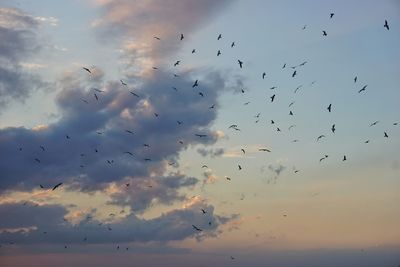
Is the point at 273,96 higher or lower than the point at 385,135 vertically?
higher

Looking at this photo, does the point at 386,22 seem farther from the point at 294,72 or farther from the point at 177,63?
the point at 177,63

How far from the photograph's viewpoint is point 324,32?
85.2m

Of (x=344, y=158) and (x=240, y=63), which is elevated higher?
(x=240, y=63)

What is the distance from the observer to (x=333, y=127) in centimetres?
9494

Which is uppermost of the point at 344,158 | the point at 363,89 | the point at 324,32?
the point at 324,32

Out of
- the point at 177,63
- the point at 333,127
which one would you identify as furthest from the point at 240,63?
the point at 333,127

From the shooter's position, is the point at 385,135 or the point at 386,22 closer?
the point at 386,22

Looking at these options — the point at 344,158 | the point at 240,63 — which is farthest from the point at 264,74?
the point at 344,158

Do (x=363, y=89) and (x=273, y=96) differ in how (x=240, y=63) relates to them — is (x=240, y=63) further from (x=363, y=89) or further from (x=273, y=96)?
(x=363, y=89)

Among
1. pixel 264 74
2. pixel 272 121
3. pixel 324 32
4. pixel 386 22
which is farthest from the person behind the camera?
pixel 272 121

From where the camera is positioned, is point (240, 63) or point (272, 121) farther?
point (272, 121)

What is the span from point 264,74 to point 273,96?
7.31 meters

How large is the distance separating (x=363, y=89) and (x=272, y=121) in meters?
19.5

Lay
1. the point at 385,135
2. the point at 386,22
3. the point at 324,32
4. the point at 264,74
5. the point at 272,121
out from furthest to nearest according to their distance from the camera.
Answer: the point at 272,121 < the point at 385,135 < the point at 264,74 < the point at 324,32 < the point at 386,22
